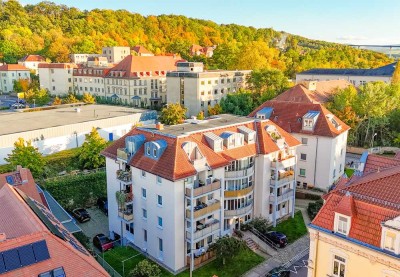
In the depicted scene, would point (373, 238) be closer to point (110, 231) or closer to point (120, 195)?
point (120, 195)

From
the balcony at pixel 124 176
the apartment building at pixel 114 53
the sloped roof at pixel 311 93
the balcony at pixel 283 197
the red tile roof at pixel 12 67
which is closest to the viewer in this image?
the balcony at pixel 124 176

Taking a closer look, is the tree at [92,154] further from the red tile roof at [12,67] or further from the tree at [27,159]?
the red tile roof at [12,67]

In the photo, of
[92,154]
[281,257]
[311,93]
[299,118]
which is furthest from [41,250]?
[311,93]

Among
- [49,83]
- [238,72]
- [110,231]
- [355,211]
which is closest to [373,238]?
[355,211]

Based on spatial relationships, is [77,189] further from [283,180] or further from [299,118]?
[299,118]

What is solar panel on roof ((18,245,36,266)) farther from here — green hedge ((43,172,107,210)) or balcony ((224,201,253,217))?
green hedge ((43,172,107,210))

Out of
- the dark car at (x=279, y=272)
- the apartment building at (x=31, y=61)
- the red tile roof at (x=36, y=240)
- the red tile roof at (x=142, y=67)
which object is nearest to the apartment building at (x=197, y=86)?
the red tile roof at (x=142, y=67)
